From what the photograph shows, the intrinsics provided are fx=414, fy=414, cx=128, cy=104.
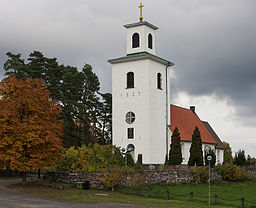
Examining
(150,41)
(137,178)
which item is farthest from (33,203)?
(150,41)

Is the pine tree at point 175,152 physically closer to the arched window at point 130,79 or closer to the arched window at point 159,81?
the arched window at point 159,81

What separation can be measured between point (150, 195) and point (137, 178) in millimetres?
2942

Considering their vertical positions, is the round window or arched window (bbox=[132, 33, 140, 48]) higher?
arched window (bbox=[132, 33, 140, 48])

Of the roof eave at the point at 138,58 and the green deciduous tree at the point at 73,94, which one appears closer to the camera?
the roof eave at the point at 138,58

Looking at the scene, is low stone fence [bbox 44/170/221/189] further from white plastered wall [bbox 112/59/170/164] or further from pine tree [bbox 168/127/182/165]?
white plastered wall [bbox 112/59/170/164]

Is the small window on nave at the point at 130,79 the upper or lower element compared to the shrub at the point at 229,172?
upper

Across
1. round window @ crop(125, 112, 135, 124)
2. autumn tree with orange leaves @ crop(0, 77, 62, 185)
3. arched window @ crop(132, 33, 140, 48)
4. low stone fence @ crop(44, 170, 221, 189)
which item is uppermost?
arched window @ crop(132, 33, 140, 48)

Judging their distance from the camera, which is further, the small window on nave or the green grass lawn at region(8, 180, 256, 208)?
the small window on nave

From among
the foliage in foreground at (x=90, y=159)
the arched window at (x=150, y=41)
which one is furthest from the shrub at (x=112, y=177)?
the arched window at (x=150, y=41)

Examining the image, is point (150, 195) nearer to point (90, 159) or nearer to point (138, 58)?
point (90, 159)

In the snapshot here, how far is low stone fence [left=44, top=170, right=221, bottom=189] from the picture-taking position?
28.7 m

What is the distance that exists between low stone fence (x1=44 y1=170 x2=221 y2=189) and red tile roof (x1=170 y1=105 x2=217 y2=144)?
35.6ft

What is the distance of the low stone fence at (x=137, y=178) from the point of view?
28.7 meters

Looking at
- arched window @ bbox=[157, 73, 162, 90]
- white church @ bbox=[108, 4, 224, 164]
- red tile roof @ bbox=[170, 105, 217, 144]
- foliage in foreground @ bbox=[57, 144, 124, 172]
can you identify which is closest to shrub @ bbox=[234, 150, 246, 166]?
red tile roof @ bbox=[170, 105, 217, 144]
